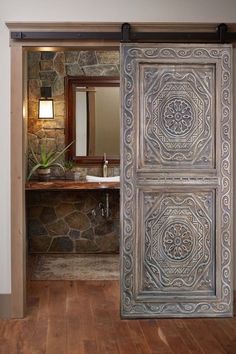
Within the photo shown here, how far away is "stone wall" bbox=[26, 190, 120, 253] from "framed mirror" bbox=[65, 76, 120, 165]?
19.0 inches

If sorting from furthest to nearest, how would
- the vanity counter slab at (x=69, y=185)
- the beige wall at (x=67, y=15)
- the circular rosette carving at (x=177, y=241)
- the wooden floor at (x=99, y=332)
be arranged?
the vanity counter slab at (x=69, y=185), the circular rosette carving at (x=177, y=241), the beige wall at (x=67, y=15), the wooden floor at (x=99, y=332)

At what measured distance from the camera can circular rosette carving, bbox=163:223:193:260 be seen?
168 inches

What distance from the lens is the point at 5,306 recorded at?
4199 mm

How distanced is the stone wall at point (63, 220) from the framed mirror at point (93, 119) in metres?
0.48

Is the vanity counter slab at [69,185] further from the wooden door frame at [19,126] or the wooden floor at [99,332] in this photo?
the wooden door frame at [19,126]

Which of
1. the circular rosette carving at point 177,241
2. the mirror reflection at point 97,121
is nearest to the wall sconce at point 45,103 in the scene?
the mirror reflection at point 97,121

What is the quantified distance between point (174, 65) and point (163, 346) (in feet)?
6.67

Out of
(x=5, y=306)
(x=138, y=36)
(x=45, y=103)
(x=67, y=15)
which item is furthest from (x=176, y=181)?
(x=45, y=103)

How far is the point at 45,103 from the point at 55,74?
0.38m

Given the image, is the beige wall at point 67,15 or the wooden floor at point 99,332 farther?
the beige wall at point 67,15

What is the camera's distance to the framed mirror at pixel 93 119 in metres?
6.92

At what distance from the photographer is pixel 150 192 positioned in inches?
166

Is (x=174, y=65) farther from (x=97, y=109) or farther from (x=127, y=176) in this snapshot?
(x=97, y=109)

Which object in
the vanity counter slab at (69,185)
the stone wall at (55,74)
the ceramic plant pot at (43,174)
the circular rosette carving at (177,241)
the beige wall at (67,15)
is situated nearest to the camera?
the beige wall at (67,15)
